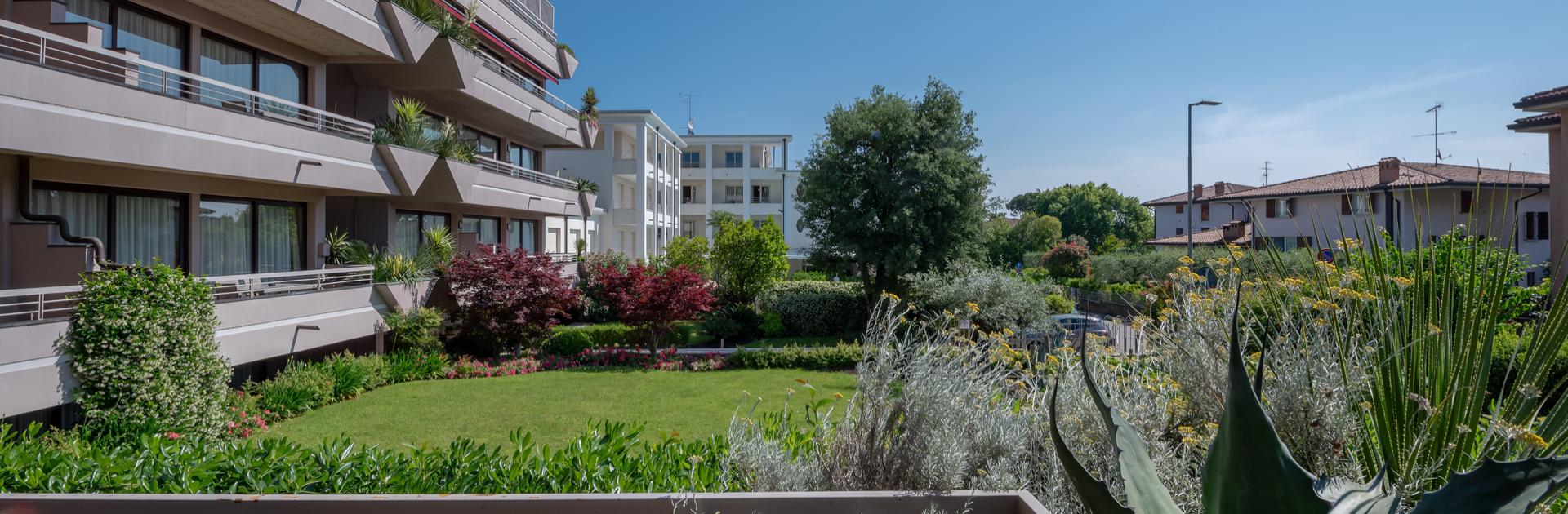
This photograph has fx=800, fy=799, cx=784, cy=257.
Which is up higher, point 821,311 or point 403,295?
point 403,295

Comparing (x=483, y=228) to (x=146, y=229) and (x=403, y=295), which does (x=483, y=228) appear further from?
(x=146, y=229)

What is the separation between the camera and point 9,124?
880cm

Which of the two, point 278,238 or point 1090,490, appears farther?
point 278,238

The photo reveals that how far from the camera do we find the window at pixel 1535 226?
29.7m

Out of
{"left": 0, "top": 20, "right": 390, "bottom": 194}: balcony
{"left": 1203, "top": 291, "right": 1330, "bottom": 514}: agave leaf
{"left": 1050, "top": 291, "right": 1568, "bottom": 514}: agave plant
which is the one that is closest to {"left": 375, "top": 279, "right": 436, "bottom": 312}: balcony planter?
{"left": 0, "top": 20, "right": 390, "bottom": 194}: balcony

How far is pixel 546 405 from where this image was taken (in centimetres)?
1386

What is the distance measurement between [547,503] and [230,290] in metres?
11.4

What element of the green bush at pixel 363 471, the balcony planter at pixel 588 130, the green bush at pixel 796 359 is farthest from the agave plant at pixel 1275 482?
the balcony planter at pixel 588 130

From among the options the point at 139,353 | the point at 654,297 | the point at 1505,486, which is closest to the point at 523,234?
the point at 654,297

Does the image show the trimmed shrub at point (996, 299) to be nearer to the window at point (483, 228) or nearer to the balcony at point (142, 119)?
the window at point (483, 228)

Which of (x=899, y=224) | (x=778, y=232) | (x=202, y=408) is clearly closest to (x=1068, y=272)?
(x=778, y=232)

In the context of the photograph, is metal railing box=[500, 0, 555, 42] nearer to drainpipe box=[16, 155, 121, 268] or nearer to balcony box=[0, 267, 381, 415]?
balcony box=[0, 267, 381, 415]

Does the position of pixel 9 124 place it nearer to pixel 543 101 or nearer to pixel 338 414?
pixel 338 414

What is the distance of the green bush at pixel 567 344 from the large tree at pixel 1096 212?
225ft
